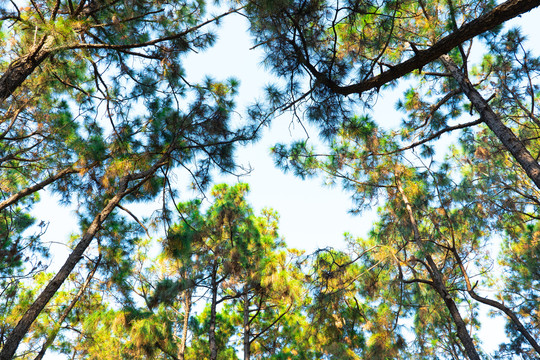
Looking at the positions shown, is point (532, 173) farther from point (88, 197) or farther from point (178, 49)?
point (88, 197)

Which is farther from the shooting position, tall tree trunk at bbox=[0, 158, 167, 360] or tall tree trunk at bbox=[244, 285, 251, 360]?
tall tree trunk at bbox=[244, 285, 251, 360]

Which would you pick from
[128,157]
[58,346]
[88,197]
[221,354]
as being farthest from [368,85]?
[58,346]

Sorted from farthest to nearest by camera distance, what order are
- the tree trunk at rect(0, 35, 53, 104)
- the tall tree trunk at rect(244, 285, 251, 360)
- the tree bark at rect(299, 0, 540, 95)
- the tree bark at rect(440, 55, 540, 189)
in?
the tall tree trunk at rect(244, 285, 251, 360) → the tree bark at rect(440, 55, 540, 189) → the tree trunk at rect(0, 35, 53, 104) → the tree bark at rect(299, 0, 540, 95)

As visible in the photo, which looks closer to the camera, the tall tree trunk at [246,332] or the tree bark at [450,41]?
the tree bark at [450,41]

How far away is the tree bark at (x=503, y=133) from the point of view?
3707mm

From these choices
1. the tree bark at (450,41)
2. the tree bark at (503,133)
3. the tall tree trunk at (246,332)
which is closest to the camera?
the tree bark at (450,41)

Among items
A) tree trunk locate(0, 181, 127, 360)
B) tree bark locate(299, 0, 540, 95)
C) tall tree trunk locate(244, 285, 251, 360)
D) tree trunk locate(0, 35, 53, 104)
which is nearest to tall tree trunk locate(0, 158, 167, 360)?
tree trunk locate(0, 181, 127, 360)

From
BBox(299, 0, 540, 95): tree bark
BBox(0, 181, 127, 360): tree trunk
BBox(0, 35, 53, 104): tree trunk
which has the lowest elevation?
BBox(0, 181, 127, 360): tree trunk

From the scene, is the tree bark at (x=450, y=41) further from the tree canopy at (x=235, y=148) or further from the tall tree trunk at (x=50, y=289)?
the tall tree trunk at (x=50, y=289)

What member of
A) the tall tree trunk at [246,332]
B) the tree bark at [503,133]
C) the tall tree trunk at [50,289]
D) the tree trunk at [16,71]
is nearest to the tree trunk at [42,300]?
the tall tree trunk at [50,289]

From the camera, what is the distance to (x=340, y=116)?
3729 millimetres

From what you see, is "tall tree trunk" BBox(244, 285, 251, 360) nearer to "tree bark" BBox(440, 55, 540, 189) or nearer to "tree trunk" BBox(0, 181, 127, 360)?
"tree trunk" BBox(0, 181, 127, 360)

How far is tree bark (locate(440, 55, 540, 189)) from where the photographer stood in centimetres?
371

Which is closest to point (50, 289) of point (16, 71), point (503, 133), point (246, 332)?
point (16, 71)
